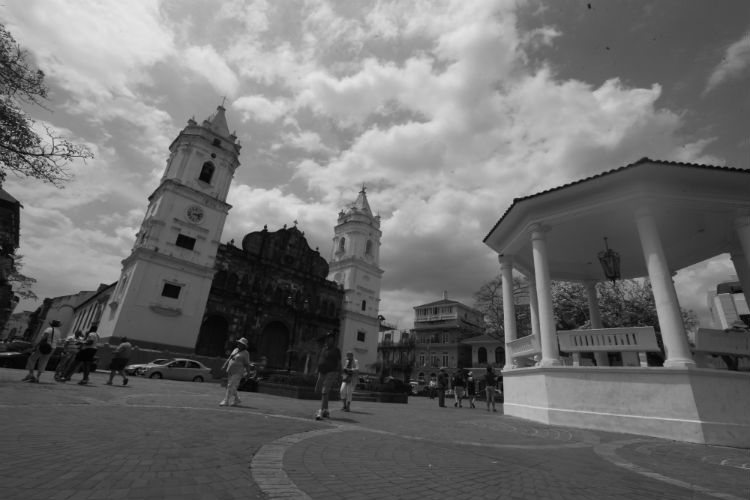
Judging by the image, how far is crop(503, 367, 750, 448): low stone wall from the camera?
295 inches

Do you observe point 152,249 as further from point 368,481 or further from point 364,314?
point 368,481

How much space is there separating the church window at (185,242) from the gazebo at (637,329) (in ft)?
90.6

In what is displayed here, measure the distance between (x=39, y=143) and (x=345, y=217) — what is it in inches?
1631

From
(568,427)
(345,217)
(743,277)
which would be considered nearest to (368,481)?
(568,427)

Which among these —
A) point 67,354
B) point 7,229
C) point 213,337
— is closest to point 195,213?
point 213,337

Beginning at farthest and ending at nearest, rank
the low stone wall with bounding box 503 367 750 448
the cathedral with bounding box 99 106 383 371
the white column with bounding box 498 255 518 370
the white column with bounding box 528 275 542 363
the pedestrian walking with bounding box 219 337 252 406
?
the cathedral with bounding box 99 106 383 371, the white column with bounding box 528 275 542 363, the white column with bounding box 498 255 518 370, the pedestrian walking with bounding box 219 337 252 406, the low stone wall with bounding box 503 367 750 448

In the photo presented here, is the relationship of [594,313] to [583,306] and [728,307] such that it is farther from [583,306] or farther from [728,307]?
[728,307]

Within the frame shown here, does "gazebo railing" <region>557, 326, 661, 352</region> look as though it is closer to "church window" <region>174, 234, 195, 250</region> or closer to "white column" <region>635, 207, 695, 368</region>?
"white column" <region>635, 207, 695, 368</region>

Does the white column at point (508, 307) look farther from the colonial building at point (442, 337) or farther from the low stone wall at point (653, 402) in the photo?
the colonial building at point (442, 337)

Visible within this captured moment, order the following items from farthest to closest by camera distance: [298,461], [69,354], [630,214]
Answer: [69,354], [630,214], [298,461]

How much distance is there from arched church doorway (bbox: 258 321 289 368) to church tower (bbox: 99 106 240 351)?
27.4 ft

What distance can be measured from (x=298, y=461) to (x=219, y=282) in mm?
34573

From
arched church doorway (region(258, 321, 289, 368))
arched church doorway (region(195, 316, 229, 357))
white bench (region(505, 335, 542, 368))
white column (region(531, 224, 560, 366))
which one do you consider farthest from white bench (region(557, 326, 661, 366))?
arched church doorway (region(258, 321, 289, 368))

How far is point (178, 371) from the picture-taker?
70.5 feet
